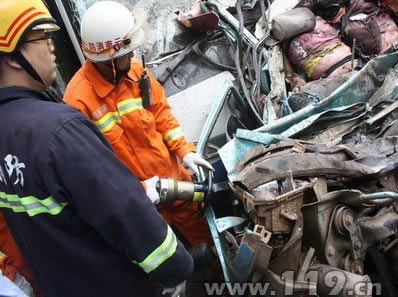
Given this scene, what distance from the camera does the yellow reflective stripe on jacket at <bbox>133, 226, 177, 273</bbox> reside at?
1.41 m

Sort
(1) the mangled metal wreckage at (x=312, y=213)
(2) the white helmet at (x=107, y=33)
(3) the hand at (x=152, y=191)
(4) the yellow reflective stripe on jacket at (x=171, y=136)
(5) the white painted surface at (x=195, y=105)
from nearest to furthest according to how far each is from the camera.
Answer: (1) the mangled metal wreckage at (x=312, y=213) < (3) the hand at (x=152, y=191) < (2) the white helmet at (x=107, y=33) < (4) the yellow reflective stripe on jacket at (x=171, y=136) < (5) the white painted surface at (x=195, y=105)

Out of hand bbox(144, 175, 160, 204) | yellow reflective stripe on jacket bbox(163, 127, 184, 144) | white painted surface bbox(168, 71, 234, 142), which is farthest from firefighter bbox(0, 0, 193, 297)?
white painted surface bbox(168, 71, 234, 142)

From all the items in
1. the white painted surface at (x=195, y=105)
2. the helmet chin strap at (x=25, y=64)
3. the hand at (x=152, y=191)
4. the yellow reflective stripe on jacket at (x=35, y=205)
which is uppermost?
the helmet chin strap at (x=25, y=64)

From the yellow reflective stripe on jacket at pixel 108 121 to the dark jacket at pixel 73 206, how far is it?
93 cm

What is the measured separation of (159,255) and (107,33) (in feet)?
4.68

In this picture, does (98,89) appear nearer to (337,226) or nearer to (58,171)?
(58,171)

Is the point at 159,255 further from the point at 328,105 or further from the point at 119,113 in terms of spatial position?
the point at 328,105

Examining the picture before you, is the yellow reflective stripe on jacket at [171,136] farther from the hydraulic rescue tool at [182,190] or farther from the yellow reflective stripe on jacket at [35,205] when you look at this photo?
the yellow reflective stripe on jacket at [35,205]

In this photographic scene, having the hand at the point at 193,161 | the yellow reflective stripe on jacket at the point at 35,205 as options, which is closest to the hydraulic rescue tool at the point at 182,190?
the hand at the point at 193,161

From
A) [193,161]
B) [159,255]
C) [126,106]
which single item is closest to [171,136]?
[193,161]

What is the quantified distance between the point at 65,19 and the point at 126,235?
3.80 m

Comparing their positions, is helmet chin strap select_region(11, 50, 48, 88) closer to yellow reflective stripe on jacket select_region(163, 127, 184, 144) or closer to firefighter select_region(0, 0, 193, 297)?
firefighter select_region(0, 0, 193, 297)

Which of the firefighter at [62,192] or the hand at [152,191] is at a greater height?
the firefighter at [62,192]

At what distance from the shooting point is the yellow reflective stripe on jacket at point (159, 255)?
1.41 meters
